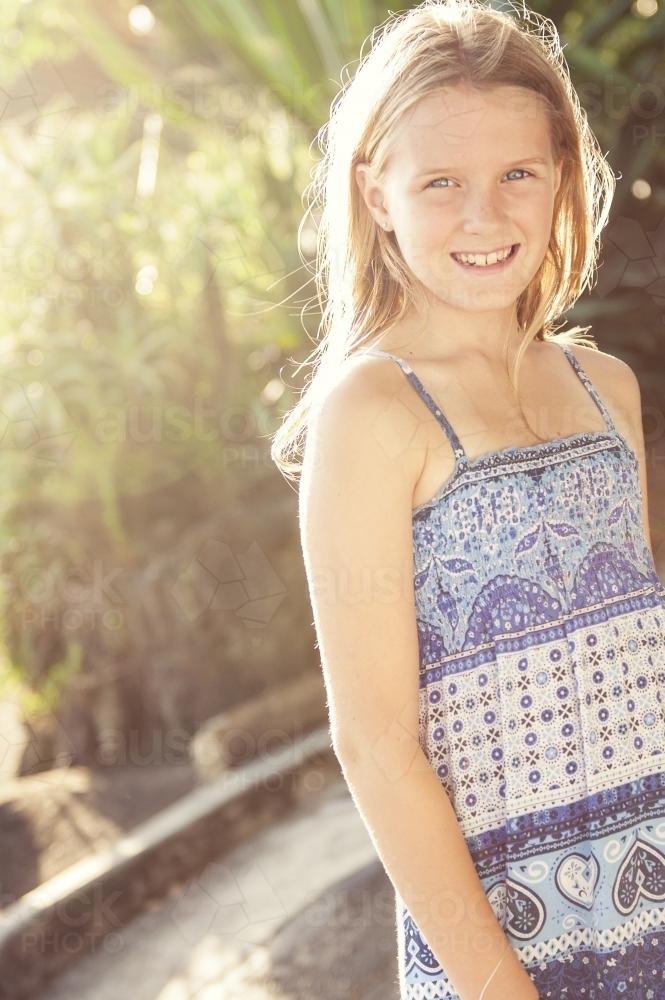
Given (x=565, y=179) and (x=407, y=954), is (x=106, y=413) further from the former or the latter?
(x=407, y=954)

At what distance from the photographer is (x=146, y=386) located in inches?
139

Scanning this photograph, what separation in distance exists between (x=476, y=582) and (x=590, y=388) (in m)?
0.27

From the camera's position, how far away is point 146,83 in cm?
325

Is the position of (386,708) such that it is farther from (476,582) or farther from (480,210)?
(480,210)

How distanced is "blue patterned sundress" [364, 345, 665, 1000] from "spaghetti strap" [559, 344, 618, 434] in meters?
0.17

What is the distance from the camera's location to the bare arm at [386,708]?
0.89 metres

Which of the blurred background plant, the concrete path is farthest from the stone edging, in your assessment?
the blurred background plant

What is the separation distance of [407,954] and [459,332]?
53 centimetres

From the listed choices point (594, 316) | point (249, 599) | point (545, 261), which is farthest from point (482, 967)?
point (249, 599)

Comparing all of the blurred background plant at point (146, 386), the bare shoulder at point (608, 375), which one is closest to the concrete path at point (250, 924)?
the blurred background plant at point (146, 386)

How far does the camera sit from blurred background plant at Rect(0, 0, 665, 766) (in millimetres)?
3285

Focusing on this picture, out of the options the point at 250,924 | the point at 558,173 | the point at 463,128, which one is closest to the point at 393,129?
the point at 463,128

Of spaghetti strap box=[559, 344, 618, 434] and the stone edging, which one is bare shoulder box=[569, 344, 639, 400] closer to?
spaghetti strap box=[559, 344, 618, 434]

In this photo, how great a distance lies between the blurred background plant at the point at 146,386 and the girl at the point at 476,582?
2027 mm
